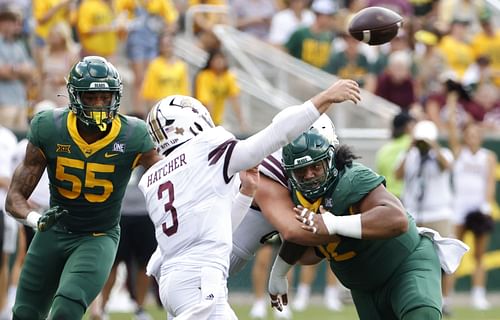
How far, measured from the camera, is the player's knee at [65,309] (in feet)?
21.3

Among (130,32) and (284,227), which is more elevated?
(284,227)

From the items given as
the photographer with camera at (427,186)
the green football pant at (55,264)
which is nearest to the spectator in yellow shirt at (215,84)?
the photographer with camera at (427,186)

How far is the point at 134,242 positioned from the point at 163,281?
15.5 feet

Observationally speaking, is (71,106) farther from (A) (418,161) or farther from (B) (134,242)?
(A) (418,161)

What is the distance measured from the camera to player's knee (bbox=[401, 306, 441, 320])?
235 inches

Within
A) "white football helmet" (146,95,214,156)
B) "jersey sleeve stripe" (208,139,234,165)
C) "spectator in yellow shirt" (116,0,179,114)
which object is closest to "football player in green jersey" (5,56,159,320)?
"white football helmet" (146,95,214,156)

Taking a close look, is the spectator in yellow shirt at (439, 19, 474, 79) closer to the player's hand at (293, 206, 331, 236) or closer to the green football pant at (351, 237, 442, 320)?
the green football pant at (351, 237, 442, 320)

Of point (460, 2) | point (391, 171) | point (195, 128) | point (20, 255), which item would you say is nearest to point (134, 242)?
point (20, 255)

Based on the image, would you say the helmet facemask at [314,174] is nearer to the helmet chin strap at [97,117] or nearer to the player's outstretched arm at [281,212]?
the player's outstretched arm at [281,212]

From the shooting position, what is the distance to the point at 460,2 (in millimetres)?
15508

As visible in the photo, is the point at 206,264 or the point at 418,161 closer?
the point at 206,264

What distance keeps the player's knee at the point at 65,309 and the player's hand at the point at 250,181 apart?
112cm

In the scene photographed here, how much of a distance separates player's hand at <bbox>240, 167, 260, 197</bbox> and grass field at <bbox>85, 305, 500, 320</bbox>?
15.9 ft

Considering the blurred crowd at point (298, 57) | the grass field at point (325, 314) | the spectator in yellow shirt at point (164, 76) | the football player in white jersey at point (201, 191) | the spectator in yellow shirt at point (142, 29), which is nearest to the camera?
the football player in white jersey at point (201, 191)
